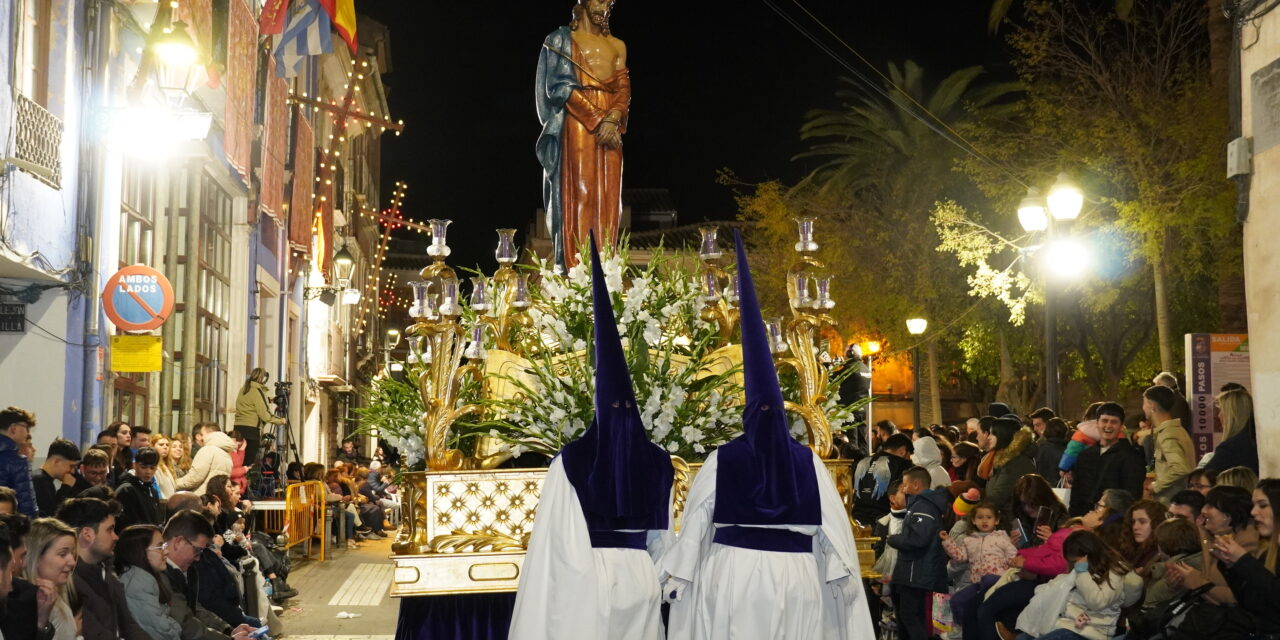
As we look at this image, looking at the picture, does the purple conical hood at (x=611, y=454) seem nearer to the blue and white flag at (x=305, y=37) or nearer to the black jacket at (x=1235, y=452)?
the black jacket at (x=1235, y=452)

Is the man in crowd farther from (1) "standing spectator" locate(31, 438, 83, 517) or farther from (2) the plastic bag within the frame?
(2) the plastic bag

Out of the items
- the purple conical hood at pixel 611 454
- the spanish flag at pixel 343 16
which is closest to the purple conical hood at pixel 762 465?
the purple conical hood at pixel 611 454

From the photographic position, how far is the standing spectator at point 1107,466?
10805 mm

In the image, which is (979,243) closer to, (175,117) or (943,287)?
(943,287)

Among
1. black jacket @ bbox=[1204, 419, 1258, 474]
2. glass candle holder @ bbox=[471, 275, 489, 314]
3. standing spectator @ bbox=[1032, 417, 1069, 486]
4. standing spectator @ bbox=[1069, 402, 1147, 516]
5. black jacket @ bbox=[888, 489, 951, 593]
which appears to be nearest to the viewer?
glass candle holder @ bbox=[471, 275, 489, 314]

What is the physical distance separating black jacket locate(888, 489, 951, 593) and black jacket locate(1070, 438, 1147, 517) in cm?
101

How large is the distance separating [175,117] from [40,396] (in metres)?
3.47

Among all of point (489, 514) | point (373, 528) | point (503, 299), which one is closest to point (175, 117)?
point (503, 299)

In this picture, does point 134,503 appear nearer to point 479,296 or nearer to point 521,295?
point 479,296

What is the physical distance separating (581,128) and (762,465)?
4.84m

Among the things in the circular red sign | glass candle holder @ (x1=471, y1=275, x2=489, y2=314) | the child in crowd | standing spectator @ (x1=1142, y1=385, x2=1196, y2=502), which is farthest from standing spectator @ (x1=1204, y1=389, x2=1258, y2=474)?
the circular red sign

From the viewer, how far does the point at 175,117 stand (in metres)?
16.0

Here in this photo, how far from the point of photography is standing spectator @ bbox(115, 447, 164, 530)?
36.1 ft

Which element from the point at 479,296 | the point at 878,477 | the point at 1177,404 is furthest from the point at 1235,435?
the point at 479,296
